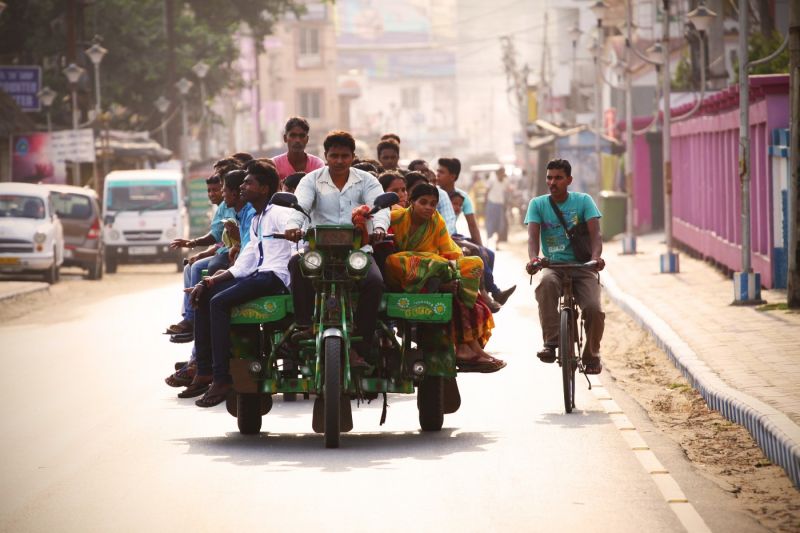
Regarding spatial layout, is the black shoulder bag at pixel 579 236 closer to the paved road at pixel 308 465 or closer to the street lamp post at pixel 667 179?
the paved road at pixel 308 465

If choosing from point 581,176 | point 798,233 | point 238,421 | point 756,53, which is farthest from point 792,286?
point 581,176

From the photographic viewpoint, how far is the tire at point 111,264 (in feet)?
123

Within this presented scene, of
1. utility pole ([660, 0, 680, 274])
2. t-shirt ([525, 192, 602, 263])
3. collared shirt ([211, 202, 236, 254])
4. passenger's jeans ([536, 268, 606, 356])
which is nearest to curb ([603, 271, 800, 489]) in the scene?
passenger's jeans ([536, 268, 606, 356])

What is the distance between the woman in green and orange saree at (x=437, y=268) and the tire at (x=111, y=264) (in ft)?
86.5

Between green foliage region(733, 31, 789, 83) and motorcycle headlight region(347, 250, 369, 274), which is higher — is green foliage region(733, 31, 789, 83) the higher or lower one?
the higher one

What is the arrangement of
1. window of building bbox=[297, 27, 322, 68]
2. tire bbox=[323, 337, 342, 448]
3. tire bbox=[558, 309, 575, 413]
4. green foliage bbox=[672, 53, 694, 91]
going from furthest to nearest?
window of building bbox=[297, 27, 322, 68] → green foliage bbox=[672, 53, 694, 91] → tire bbox=[558, 309, 575, 413] → tire bbox=[323, 337, 342, 448]

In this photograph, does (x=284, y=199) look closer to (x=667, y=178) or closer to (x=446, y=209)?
(x=446, y=209)

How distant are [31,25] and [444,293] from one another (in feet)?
152

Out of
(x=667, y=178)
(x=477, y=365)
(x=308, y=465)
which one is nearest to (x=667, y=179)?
(x=667, y=178)

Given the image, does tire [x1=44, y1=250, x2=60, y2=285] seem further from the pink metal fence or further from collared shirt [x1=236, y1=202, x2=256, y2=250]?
collared shirt [x1=236, y1=202, x2=256, y2=250]

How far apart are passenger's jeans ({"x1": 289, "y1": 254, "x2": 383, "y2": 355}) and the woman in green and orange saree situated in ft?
1.32

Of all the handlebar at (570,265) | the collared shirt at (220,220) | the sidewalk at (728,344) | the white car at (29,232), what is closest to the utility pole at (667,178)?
the sidewalk at (728,344)

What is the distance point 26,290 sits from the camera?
29219 millimetres

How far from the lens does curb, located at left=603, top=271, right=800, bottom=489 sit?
9.97 metres
